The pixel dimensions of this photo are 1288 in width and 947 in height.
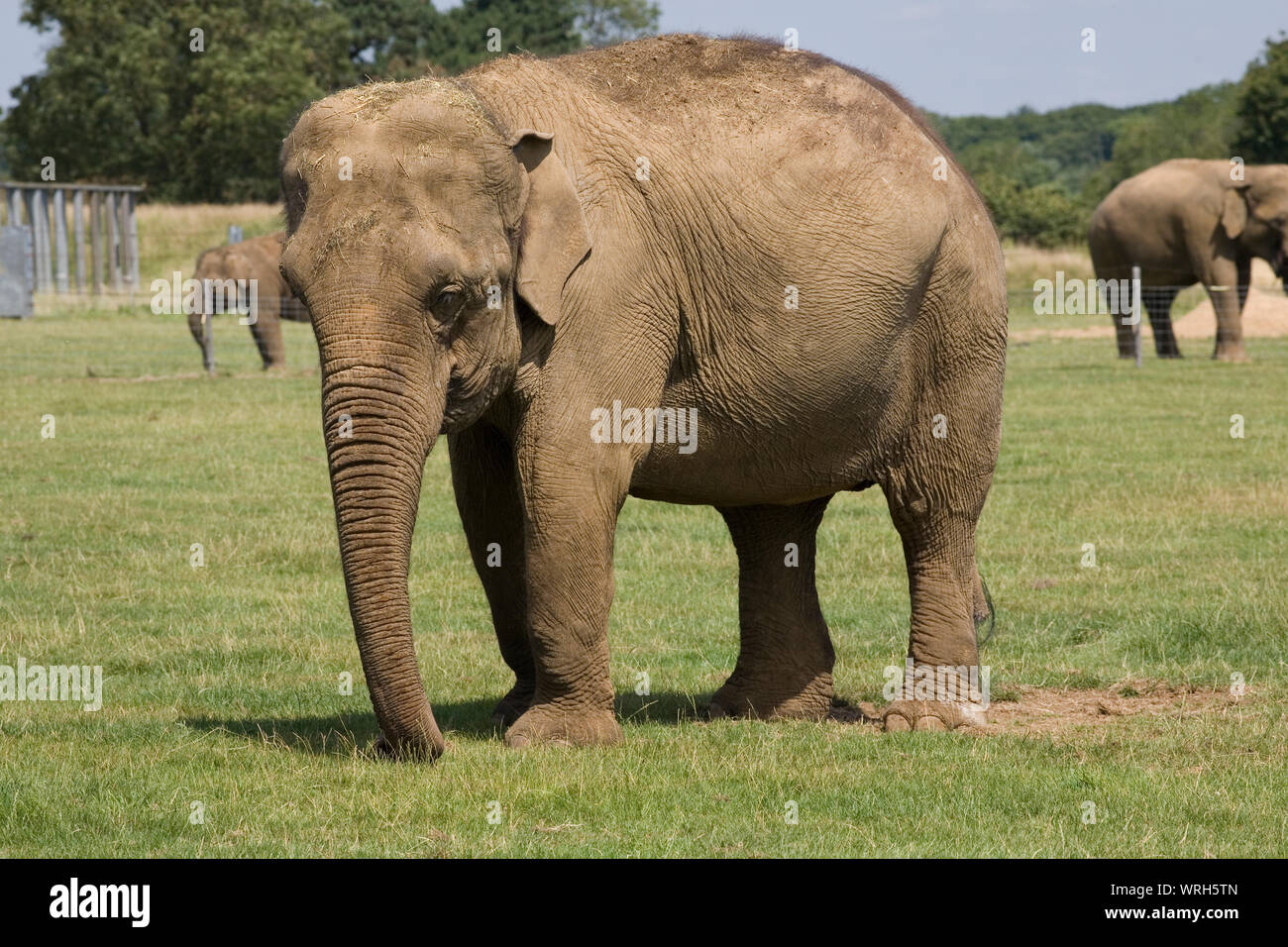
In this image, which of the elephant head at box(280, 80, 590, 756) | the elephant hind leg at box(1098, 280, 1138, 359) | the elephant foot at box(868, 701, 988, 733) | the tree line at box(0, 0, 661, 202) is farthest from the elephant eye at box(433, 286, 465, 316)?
the tree line at box(0, 0, 661, 202)

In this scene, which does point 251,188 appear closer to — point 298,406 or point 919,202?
point 298,406

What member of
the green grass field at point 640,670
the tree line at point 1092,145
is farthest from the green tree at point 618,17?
the green grass field at point 640,670

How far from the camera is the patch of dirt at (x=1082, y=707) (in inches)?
357

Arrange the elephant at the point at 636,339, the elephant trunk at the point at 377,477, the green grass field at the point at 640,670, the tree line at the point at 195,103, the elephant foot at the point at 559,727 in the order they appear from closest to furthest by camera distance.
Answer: the green grass field at the point at 640,670
the elephant trunk at the point at 377,477
the elephant at the point at 636,339
the elephant foot at the point at 559,727
the tree line at the point at 195,103

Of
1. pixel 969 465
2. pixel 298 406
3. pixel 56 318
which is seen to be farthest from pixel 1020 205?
pixel 969 465

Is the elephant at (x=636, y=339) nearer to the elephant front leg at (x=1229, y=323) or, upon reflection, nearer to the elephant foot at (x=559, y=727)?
the elephant foot at (x=559, y=727)

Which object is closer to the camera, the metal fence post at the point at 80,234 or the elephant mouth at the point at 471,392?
the elephant mouth at the point at 471,392

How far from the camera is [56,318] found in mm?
43969

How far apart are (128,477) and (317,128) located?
1107 cm

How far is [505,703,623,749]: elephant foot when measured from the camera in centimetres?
813

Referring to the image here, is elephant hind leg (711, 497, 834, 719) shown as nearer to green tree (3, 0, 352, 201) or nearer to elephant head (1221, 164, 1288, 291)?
elephant head (1221, 164, 1288, 291)

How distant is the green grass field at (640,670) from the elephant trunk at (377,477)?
1.98 feet

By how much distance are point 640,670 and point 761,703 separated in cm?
108

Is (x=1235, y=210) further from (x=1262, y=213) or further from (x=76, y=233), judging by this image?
(x=76, y=233)
